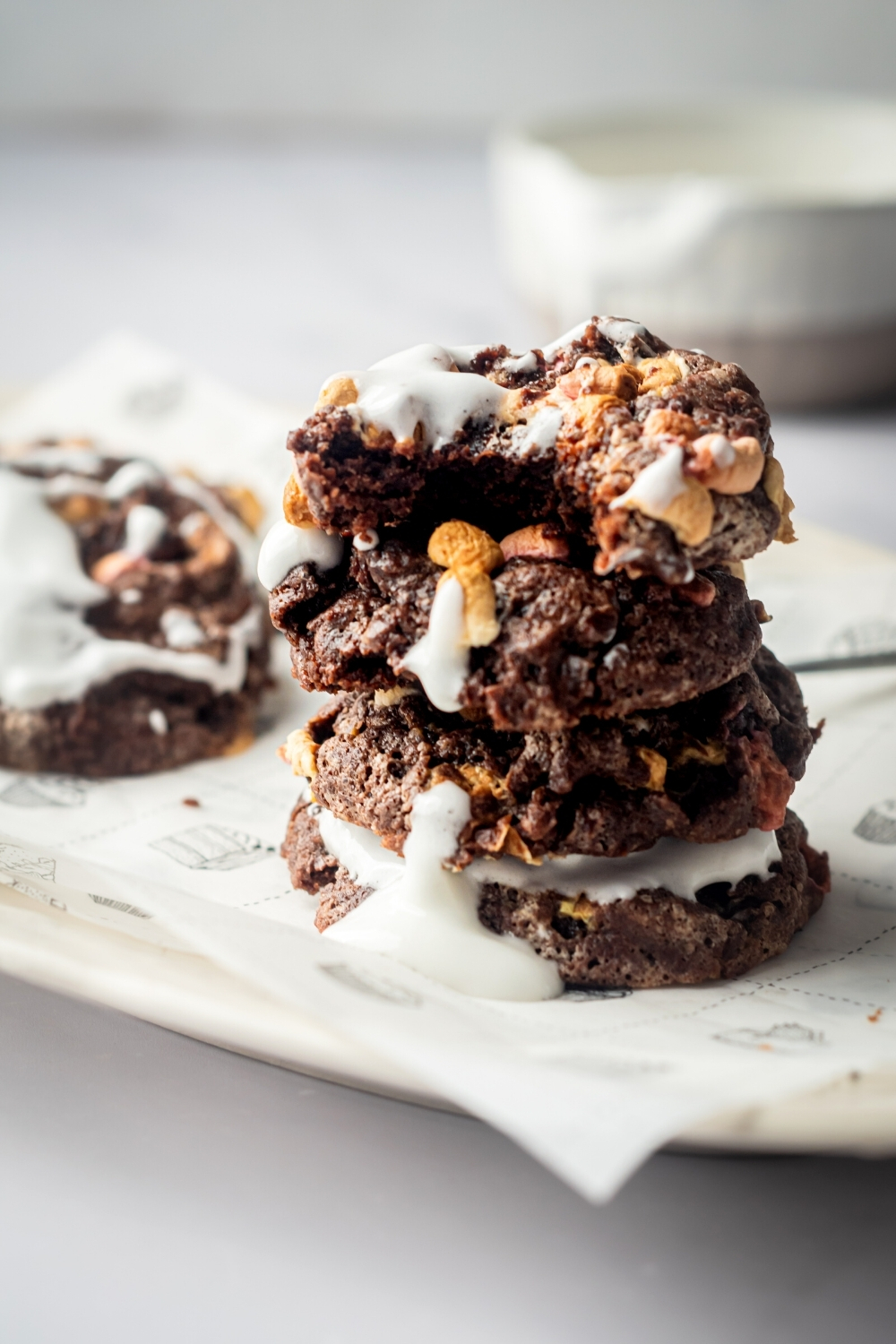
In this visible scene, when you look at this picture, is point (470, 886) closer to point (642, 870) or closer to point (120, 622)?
point (642, 870)

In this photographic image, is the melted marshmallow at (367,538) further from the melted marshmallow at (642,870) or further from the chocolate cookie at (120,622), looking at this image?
the chocolate cookie at (120,622)

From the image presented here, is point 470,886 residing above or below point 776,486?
below

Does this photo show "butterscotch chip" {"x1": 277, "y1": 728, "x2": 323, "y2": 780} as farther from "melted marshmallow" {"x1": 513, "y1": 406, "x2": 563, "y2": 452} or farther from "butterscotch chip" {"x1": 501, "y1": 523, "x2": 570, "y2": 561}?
"melted marshmallow" {"x1": 513, "y1": 406, "x2": 563, "y2": 452}

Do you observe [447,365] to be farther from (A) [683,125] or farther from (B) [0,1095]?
(A) [683,125]

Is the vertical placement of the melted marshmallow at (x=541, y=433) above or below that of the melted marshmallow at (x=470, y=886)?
above

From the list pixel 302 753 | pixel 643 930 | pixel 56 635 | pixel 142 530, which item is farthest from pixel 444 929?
pixel 142 530

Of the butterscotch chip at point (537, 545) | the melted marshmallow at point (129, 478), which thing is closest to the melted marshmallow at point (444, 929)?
the butterscotch chip at point (537, 545)
